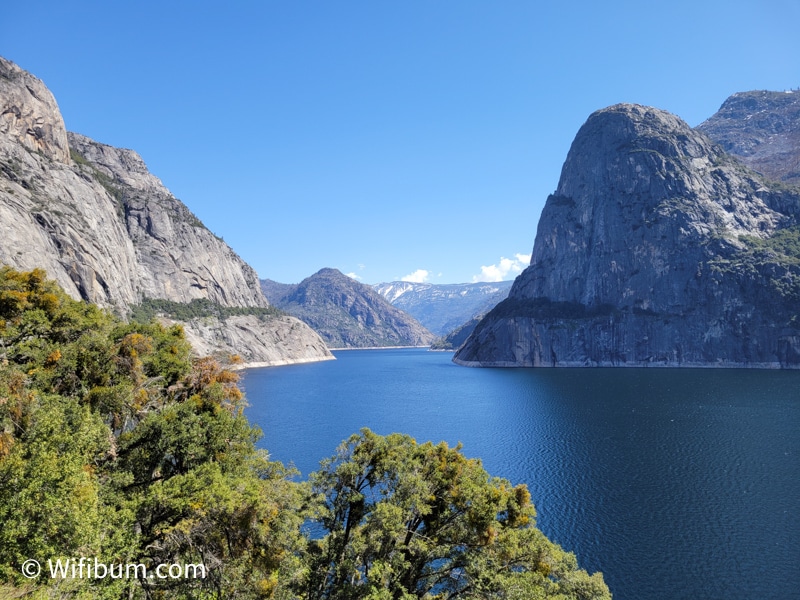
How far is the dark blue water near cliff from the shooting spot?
32.9 metres

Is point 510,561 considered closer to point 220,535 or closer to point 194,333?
point 220,535

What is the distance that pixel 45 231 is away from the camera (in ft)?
376

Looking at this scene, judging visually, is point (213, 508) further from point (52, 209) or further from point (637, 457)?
point (52, 209)

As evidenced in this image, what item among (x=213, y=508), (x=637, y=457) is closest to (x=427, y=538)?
(x=213, y=508)

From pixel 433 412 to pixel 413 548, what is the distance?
7638 cm

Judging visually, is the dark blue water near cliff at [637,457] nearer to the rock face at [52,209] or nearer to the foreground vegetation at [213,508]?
the foreground vegetation at [213,508]

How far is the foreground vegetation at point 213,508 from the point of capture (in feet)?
51.7

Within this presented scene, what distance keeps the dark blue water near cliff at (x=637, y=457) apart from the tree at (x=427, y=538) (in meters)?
12.2

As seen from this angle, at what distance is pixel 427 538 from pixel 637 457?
46534mm

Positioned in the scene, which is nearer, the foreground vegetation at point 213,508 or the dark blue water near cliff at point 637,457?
the foreground vegetation at point 213,508

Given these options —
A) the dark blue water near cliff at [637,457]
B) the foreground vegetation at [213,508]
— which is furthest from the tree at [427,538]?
the dark blue water near cliff at [637,457]

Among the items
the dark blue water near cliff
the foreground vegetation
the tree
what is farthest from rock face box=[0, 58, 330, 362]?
the tree

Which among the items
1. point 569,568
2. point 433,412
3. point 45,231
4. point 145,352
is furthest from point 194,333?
point 569,568

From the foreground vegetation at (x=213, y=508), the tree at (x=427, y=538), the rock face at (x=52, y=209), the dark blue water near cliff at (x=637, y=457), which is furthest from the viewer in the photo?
the rock face at (x=52, y=209)
